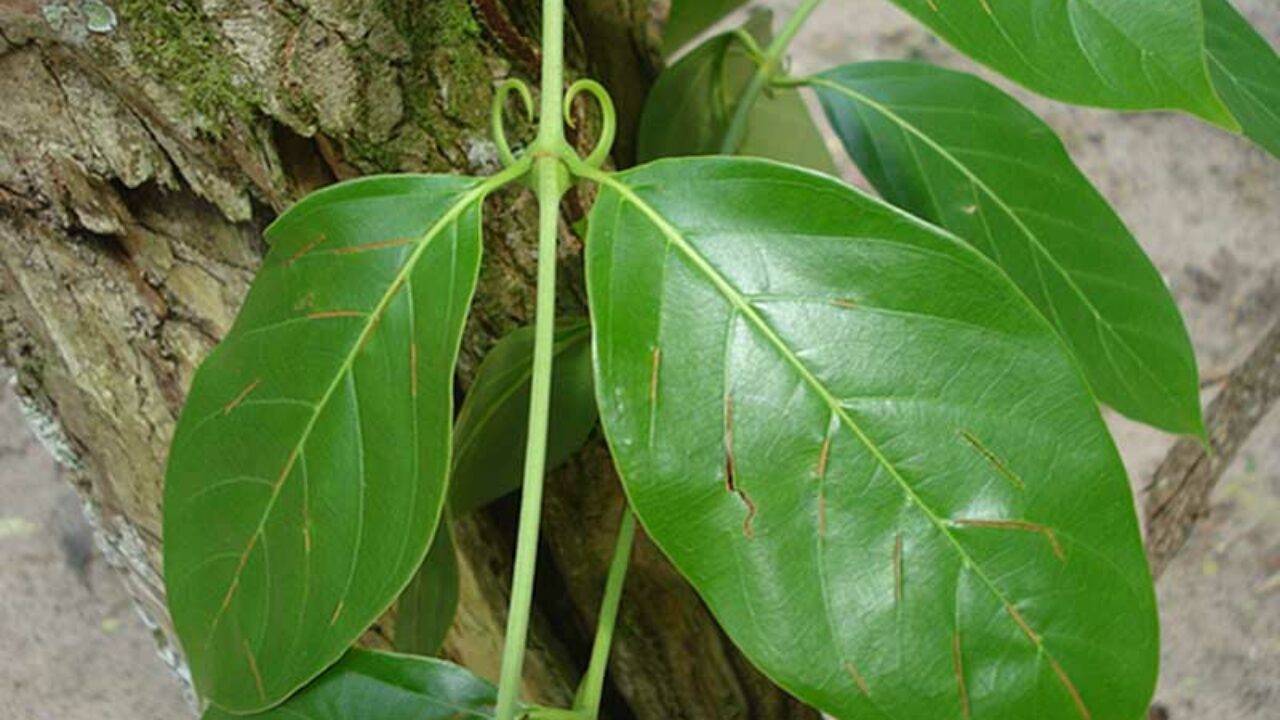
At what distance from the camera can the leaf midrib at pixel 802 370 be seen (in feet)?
1.80

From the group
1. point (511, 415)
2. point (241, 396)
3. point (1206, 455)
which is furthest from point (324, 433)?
point (1206, 455)

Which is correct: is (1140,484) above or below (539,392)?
below

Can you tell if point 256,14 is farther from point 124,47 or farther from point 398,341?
point 398,341

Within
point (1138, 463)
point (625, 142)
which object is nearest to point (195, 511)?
point (625, 142)

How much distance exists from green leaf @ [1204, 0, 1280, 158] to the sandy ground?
4.24ft

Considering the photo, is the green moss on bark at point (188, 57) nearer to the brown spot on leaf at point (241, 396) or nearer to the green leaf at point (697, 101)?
the brown spot on leaf at point (241, 396)

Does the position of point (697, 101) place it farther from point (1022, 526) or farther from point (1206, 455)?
point (1206, 455)

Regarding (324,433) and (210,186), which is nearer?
(324,433)

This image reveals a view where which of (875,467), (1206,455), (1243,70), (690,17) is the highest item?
(690,17)

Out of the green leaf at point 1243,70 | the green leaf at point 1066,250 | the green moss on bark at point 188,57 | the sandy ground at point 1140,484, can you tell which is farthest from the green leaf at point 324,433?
the sandy ground at point 1140,484

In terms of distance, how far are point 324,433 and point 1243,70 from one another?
0.54 meters

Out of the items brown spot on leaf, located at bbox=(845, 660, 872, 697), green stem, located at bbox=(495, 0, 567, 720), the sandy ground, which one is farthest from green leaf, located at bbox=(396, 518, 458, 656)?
the sandy ground

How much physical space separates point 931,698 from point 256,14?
475 millimetres

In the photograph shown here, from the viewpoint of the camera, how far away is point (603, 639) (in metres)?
0.71
